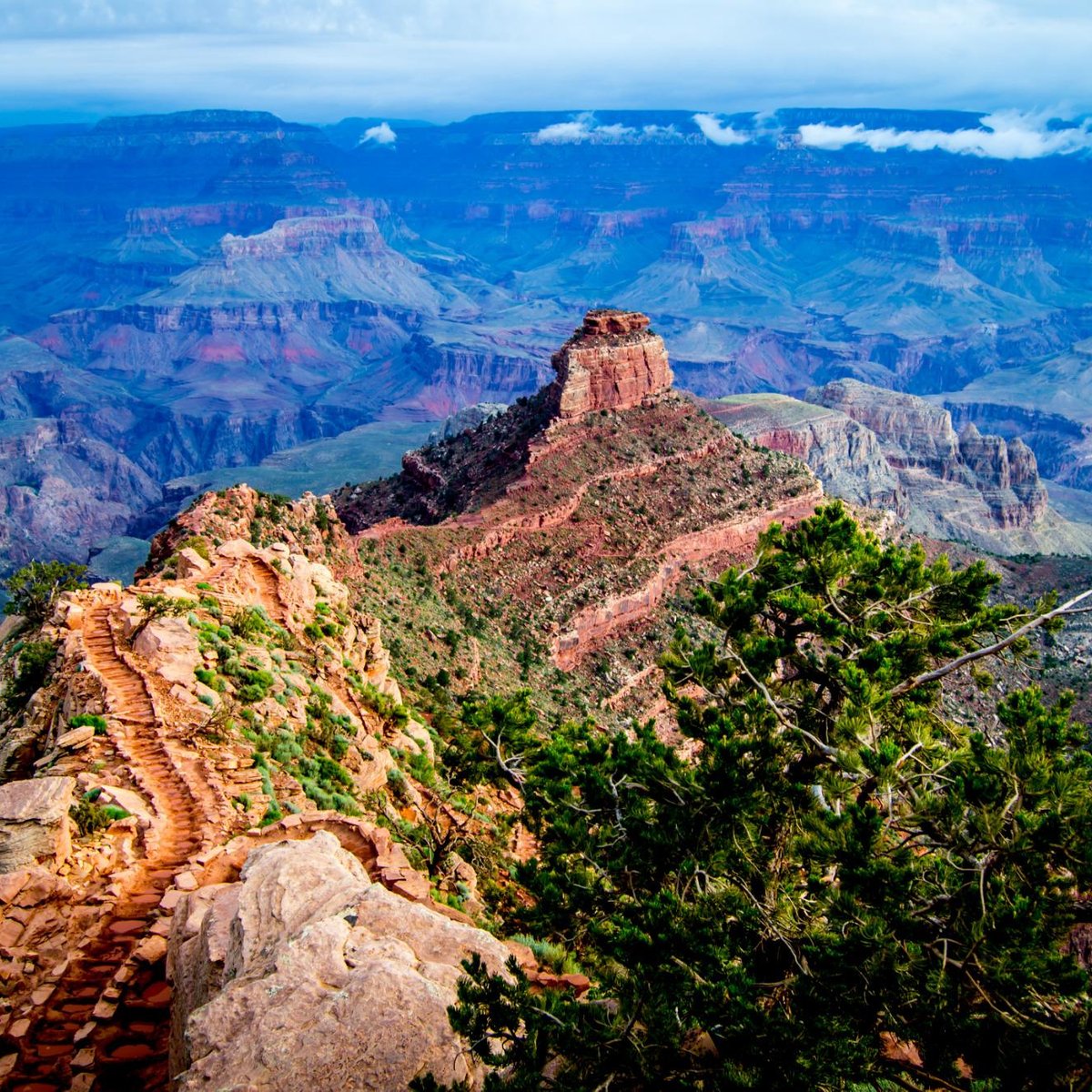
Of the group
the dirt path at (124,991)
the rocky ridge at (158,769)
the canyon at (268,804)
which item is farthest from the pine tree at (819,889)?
the dirt path at (124,991)

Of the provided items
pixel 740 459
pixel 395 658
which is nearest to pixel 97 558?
pixel 740 459

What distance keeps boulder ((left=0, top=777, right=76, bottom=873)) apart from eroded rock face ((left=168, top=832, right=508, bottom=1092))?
310 cm

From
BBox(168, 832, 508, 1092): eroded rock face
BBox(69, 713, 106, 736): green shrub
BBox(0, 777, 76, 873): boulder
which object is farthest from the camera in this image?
BBox(69, 713, 106, 736): green shrub

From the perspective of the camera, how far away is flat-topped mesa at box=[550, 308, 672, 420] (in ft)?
254

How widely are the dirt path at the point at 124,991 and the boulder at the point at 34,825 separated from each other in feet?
4.57

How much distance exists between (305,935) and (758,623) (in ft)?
41.4

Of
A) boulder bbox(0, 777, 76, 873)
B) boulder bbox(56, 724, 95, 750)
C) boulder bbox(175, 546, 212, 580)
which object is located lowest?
→ boulder bbox(175, 546, 212, 580)

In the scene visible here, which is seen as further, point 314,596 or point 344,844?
point 314,596

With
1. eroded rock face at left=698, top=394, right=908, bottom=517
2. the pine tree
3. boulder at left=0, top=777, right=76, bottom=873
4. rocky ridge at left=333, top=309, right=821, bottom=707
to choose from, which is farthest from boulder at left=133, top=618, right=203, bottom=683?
eroded rock face at left=698, top=394, right=908, bottom=517

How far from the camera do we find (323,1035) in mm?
14055

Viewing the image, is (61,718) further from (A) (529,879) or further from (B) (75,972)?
(A) (529,879)

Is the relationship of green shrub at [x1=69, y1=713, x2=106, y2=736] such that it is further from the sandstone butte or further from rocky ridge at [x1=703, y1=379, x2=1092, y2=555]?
rocky ridge at [x1=703, y1=379, x2=1092, y2=555]

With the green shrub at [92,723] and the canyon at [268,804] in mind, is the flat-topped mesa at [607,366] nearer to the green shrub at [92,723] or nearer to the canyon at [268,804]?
the canyon at [268,804]

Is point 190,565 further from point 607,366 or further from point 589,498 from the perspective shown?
point 607,366
